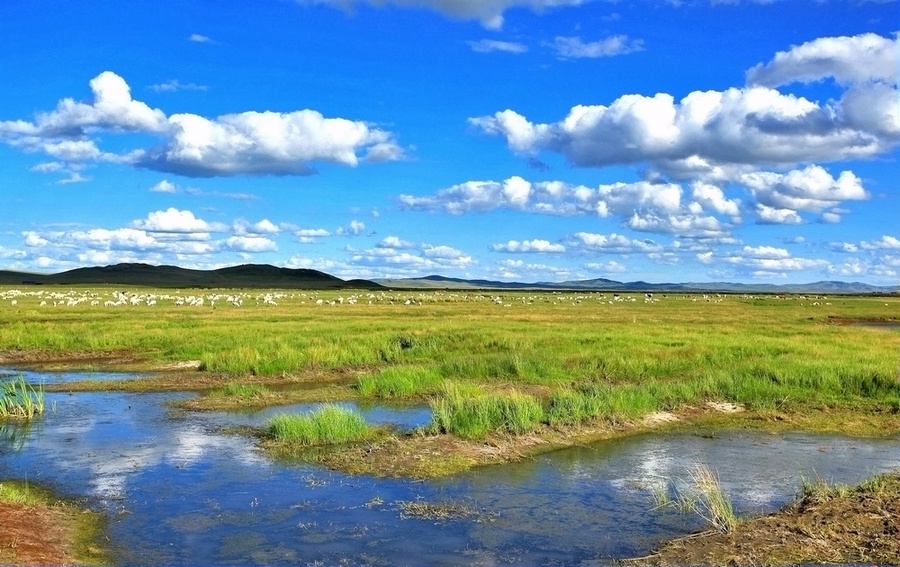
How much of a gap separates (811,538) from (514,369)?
1684cm

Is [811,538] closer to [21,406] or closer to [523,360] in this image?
[523,360]

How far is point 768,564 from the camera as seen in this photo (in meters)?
9.38

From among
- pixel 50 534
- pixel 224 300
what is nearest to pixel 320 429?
pixel 50 534

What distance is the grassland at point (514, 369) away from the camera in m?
19.1

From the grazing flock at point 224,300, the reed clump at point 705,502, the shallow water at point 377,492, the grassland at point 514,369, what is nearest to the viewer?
the shallow water at point 377,492

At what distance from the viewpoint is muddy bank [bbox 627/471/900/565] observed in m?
9.55

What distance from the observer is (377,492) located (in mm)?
13109

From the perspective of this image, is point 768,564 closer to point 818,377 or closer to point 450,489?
point 450,489

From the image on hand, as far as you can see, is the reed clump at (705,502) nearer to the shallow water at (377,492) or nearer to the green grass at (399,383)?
the shallow water at (377,492)

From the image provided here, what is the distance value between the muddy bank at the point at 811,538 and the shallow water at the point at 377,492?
756 mm

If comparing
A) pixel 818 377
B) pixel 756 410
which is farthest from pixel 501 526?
pixel 818 377

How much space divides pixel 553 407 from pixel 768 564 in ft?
32.1

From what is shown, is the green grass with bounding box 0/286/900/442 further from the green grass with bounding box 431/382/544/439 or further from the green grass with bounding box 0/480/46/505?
the green grass with bounding box 0/480/46/505

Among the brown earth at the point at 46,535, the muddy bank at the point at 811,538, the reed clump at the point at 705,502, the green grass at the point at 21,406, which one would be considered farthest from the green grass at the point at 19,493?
the reed clump at the point at 705,502
